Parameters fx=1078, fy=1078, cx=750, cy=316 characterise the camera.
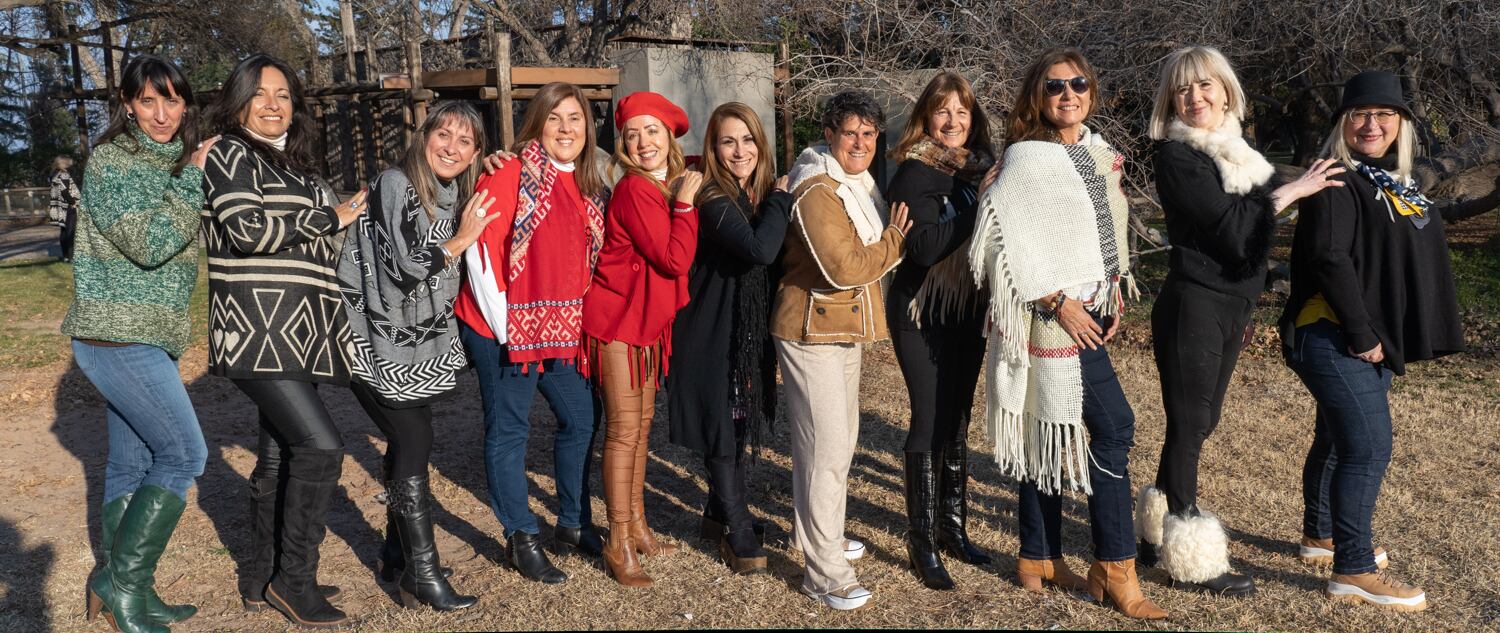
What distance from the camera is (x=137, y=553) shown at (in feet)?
11.2

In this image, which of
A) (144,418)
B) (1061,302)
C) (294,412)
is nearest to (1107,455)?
(1061,302)

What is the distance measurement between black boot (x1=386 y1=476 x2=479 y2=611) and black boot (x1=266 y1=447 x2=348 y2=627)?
218 mm

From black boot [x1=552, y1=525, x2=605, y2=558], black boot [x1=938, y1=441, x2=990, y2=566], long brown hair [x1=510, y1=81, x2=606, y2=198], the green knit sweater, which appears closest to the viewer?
the green knit sweater

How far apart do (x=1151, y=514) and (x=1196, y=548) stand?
0.24 m

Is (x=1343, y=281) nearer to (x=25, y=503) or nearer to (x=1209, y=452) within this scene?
(x=1209, y=452)

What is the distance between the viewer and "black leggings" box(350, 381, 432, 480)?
360 centimetres

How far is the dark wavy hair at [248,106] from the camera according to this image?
329 centimetres

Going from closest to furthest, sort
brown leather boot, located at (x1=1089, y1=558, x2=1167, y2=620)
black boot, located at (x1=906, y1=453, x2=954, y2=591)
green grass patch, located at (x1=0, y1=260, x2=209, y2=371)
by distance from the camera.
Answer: brown leather boot, located at (x1=1089, y1=558, x2=1167, y2=620), black boot, located at (x1=906, y1=453, x2=954, y2=591), green grass patch, located at (x1=0, y1=260, x2=209, y2=371)

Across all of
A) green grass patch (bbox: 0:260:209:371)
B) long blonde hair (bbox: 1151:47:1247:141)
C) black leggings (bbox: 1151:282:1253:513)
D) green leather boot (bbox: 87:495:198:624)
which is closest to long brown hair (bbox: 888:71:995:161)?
long blonde hair (bbox: 1151:47:1247:141)

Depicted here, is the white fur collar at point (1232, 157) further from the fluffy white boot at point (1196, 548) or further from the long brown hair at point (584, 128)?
the long brown hair at point (584, 128)

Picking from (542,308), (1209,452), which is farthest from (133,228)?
(1209,452)

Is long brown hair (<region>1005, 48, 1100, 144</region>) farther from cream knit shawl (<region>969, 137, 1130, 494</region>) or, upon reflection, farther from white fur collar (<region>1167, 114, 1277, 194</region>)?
white fur collar (<region>1167, 114, 1277, 194</region>)

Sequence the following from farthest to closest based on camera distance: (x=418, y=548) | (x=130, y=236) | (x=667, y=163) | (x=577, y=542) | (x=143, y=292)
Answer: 1. (x=577, y=542)
2. (x=667, y=163)
3. (x=418, y=548)
4. (x=143, y=292)
5. (x=130, y=236)

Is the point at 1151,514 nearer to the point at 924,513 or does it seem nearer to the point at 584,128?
the point at 924,513
